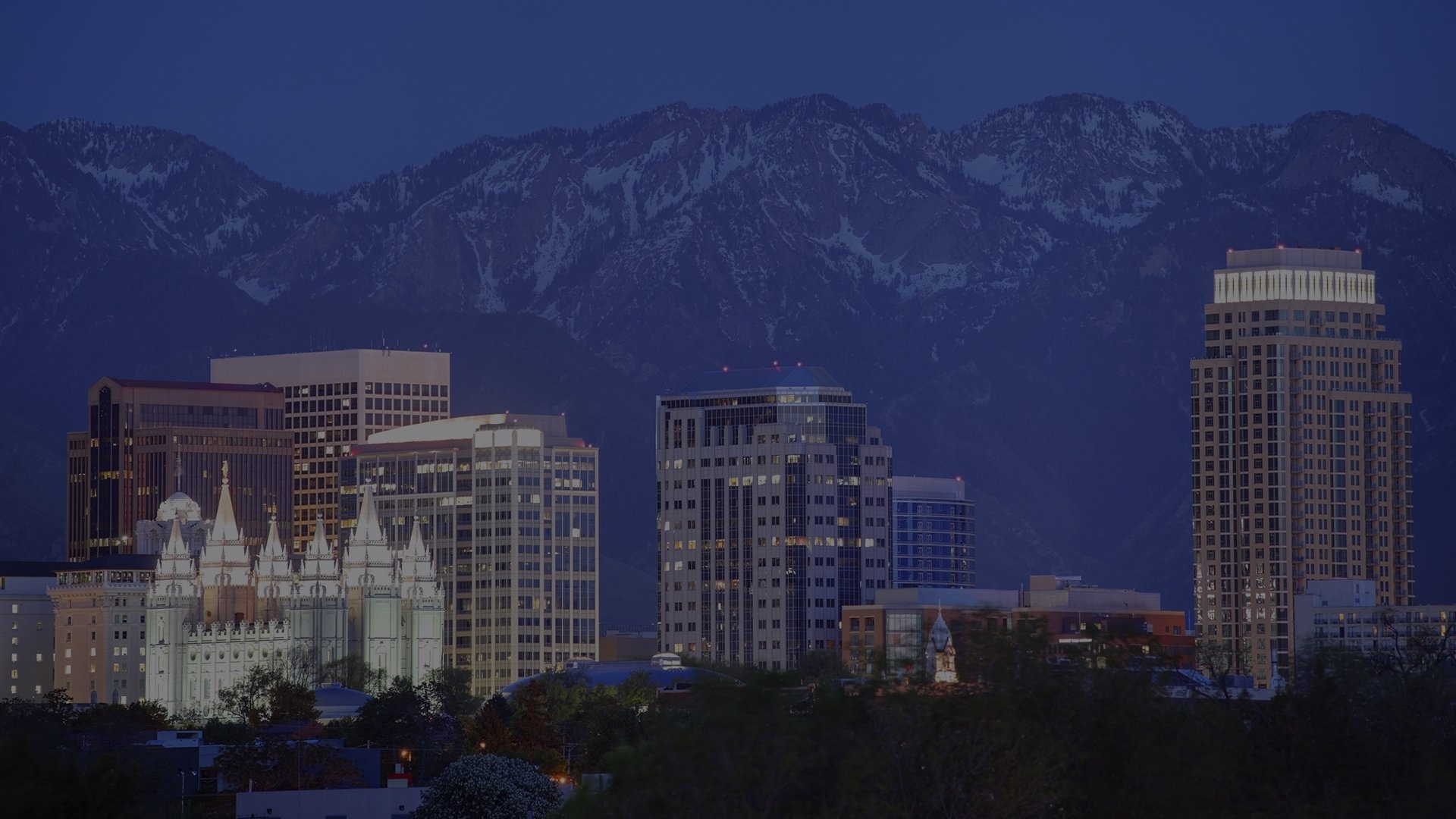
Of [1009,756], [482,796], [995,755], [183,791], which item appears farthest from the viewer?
[183,791]

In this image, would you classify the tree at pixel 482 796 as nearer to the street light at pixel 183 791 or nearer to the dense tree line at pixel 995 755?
the street light at pixel 183 791

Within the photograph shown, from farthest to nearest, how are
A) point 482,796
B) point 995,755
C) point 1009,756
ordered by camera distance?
point 482,796 < point 995,755 < point 1009,756

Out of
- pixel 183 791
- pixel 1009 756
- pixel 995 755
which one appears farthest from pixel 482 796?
pixel 1009 756

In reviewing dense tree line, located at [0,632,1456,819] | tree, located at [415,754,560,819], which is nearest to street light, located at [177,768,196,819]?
tree, located at [415,754,560,819]

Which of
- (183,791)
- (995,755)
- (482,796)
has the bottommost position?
(183,791)

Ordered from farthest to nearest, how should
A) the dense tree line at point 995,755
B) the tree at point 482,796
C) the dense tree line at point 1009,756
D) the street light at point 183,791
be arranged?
the street light at point 183,791 < the tree at point 482,796 < the dense tree line at point 995,755 < the dense tree line at point 1009,756

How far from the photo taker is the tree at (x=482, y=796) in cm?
17075

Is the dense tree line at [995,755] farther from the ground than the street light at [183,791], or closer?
farther from the ground

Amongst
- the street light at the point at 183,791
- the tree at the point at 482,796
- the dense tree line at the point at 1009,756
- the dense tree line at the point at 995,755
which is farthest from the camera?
the street light at the point at 183,791

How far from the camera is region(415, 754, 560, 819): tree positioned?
6722 inches

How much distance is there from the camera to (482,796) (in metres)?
172

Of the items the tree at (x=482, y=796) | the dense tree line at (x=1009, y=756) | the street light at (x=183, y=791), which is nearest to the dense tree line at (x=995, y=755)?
the dense tree line at (x=1009, y=756)

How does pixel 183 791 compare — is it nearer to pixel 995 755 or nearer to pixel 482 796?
pixel 482 796

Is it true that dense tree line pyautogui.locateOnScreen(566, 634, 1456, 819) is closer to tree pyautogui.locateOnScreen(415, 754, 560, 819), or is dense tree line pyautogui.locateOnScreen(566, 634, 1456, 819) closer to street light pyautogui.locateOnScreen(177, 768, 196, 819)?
tree pyautogui.locateOnScreen(415, 754, 560, 819)
